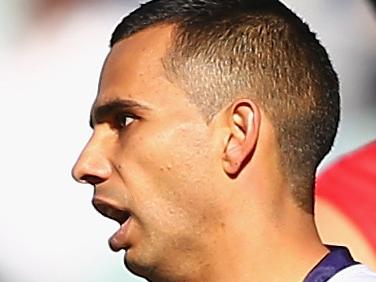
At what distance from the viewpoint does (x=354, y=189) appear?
1891mm

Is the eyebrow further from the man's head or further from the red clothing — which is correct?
the red clothing

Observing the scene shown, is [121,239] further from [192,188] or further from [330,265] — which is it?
[330,265]

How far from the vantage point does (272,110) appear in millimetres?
1120

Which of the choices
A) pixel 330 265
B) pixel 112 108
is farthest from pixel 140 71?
pixel 330 265

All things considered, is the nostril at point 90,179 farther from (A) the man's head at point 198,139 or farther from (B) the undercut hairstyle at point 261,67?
(B) the undercut hairstyle at point 261,67

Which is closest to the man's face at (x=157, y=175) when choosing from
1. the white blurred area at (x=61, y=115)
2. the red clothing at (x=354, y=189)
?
the white blurred area at (x=61, y=115)

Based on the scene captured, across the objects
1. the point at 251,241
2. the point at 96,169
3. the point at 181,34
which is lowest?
the point at 251,241

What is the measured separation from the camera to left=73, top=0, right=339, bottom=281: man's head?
3.58ft

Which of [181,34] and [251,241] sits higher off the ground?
[181,34]

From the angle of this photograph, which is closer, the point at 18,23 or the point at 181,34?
the point at 181,34

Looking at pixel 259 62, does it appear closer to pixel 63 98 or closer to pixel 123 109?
pixel 123 109

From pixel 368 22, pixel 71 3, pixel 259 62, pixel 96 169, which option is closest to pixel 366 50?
pixel 368 22

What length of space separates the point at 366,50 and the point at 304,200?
799mm

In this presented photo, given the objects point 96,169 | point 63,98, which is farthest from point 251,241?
point 63,98
